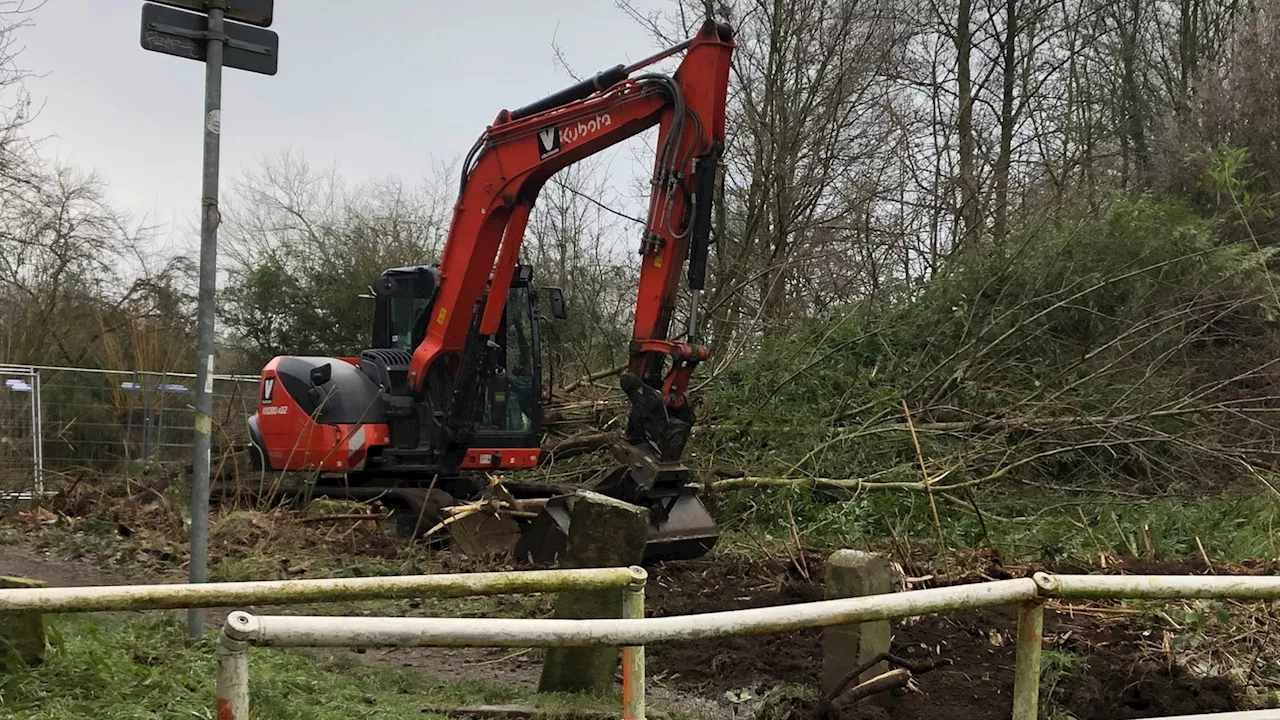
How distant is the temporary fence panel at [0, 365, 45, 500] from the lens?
12.9 meters

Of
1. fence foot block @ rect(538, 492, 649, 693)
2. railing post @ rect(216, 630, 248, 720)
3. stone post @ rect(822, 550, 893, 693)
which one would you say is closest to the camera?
railing post @ rect(216, 630, 248, 720)

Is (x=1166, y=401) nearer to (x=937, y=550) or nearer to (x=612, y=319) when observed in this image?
(x=937, y=550)

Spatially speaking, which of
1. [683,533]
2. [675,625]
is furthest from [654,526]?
[675,625]

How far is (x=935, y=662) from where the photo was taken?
177 inches

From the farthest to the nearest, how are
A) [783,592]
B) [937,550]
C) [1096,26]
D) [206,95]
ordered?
[1096,26], [937,550], [783,592], [206,95]

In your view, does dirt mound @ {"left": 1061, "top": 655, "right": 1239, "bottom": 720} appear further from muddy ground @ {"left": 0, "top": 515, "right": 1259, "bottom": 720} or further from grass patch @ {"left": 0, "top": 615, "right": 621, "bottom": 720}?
grass patch @ {"left": 0, "top": 615, "right": 621, "bottom": 720}

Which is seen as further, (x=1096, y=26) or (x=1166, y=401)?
(x=1096, y=26)

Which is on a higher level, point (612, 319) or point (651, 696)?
point (612, 319)

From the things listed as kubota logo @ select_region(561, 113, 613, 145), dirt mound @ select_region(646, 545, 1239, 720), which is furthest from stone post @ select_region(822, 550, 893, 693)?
kubota logo @ select_region(561, 113, 613, 145)

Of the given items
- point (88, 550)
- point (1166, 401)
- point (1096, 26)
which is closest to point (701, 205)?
point (1166, 401)

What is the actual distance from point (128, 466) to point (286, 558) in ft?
15.7

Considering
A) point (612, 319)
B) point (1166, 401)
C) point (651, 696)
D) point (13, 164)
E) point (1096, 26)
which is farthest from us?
point (612, 319)

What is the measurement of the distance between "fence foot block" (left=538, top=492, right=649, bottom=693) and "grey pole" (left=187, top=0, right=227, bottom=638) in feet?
4.97

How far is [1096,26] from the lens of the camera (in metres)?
16.6
